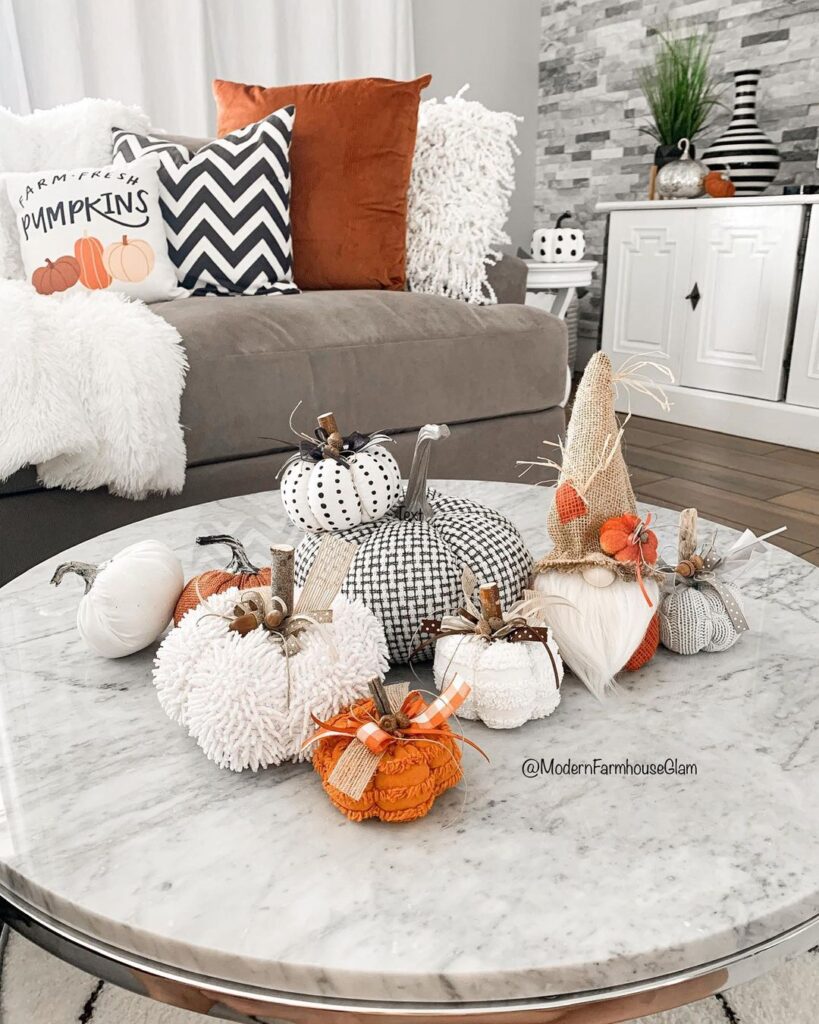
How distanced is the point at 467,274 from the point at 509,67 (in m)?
2.23

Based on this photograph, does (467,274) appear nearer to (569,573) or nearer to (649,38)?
(569,573)

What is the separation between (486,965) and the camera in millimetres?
357

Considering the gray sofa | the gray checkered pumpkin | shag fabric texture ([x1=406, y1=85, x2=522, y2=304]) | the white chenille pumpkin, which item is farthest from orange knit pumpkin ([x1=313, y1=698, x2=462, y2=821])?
shag fabric texture ([x1=406, y1=85, x2=522, y2=304])

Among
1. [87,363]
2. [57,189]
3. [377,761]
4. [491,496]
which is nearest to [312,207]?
[57,189]

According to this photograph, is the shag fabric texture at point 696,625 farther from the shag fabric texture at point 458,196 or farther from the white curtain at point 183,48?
the white curtain at point 183,48

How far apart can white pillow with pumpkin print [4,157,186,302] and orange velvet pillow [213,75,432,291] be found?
13.2 inches

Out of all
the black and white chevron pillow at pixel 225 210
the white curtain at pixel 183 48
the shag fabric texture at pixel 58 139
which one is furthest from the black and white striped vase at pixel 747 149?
the shag fabric texture at pixel 58 139

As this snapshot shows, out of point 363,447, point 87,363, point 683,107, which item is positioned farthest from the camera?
point 683,107

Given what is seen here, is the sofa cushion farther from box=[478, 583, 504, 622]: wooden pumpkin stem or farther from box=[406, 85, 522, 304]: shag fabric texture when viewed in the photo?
box=[478, 583, 504, 622]: wooden pumpkin stem

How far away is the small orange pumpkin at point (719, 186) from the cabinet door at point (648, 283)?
10 centimetres

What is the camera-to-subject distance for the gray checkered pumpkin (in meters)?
0.62

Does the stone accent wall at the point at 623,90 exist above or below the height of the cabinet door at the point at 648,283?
above

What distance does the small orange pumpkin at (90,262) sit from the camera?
1603 millimetres

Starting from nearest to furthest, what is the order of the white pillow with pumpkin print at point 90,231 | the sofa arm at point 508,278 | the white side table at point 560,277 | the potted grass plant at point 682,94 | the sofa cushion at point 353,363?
the sofa cushion at point 353,363 < the white pillow with pumpkin print at point 90,231 < the sofa arm at point 508,278 < the white side table at point 560,277 < the potted grass plant at point 682,94
